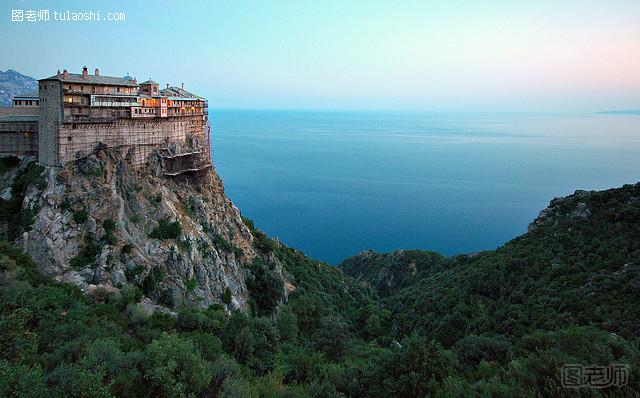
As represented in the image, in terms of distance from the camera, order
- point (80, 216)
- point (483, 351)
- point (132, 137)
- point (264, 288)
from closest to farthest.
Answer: point (483, 351), point (80, 216), point (132, 137), point (264, 288)

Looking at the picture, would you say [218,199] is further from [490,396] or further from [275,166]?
[275,166]

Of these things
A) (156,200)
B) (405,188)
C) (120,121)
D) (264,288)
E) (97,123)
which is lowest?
(264,288)

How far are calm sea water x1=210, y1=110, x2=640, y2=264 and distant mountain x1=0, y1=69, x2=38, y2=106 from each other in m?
47.5

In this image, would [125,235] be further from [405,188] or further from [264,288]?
[405,188]

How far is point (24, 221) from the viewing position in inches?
1017

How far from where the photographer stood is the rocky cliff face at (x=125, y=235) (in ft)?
83.8

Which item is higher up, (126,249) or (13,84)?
(13,84)

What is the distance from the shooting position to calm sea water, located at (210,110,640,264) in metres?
85.2

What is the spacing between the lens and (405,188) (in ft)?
379

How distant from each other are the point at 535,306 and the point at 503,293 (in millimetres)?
4521

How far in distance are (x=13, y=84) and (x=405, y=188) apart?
94743mm

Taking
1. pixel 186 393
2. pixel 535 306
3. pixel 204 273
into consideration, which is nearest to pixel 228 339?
pixel 186 393

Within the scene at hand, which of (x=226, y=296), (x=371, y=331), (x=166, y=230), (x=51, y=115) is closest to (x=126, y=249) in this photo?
(x=166, y=230)

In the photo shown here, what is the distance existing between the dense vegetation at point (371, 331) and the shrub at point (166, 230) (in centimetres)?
433
